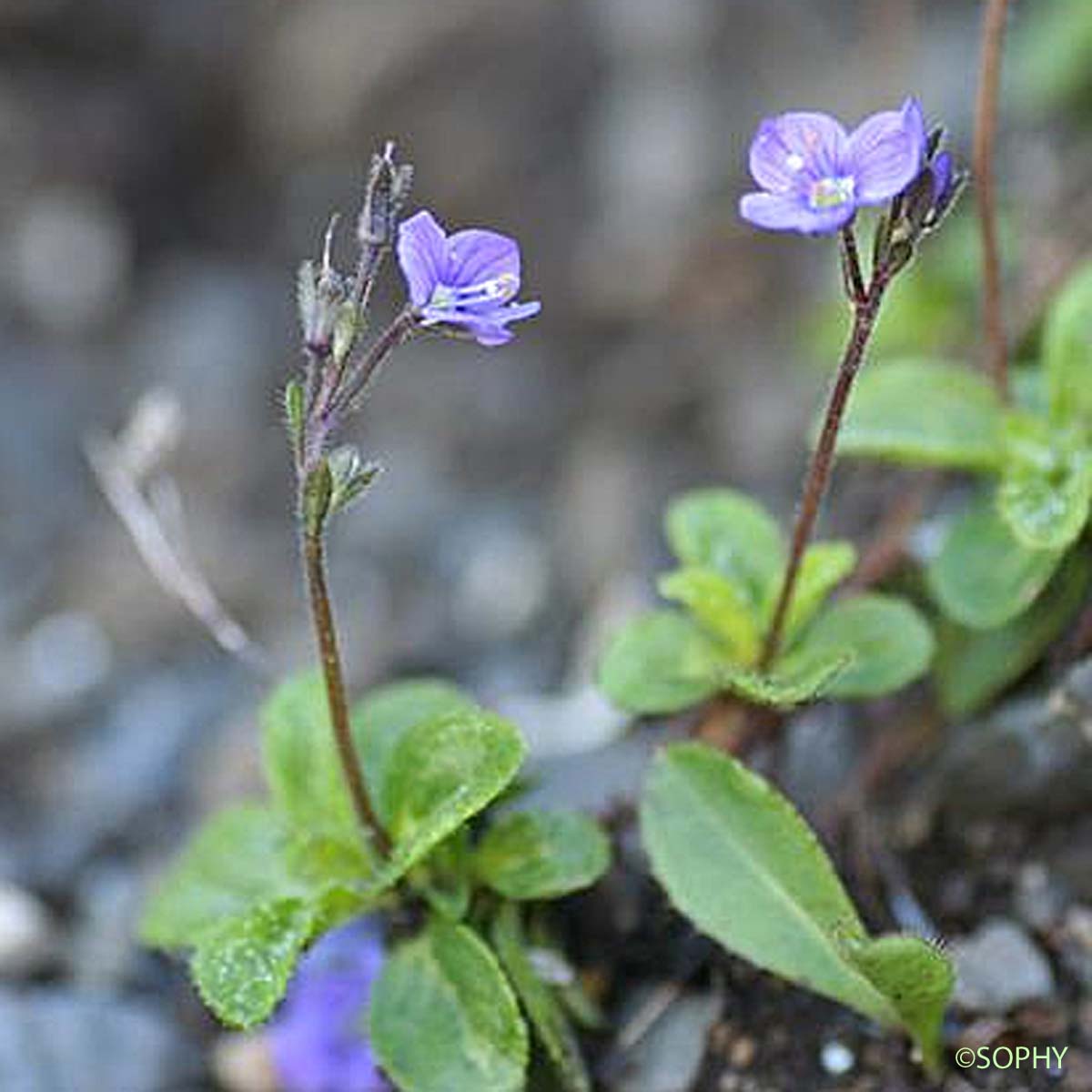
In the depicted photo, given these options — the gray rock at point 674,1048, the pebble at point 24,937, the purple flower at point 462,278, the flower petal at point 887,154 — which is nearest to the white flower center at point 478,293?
the purple flower at point 462,278

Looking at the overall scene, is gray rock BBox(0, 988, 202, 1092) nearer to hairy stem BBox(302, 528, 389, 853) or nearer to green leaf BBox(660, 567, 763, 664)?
hairy stem BBox(302, 528, 389, 853)

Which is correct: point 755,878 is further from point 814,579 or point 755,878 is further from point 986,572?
point 986,572

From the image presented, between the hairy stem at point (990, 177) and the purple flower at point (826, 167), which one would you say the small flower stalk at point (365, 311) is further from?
the hairy stem at point (990, 177)

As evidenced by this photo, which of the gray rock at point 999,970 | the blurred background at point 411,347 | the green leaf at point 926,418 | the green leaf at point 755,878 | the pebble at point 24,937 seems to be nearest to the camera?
the green leaf at point 755,878

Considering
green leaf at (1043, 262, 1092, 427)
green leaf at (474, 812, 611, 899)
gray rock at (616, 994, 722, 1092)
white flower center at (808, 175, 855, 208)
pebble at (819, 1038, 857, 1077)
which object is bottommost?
gray rock at (616, 994, 722, 1092)

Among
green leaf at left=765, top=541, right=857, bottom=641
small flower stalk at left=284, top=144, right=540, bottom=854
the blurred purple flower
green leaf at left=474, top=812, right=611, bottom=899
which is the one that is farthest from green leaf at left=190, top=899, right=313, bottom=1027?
green leaf at left=765, top=541, right=857, bottom=641

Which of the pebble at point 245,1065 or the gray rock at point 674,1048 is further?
the pebble at point 245,1065
